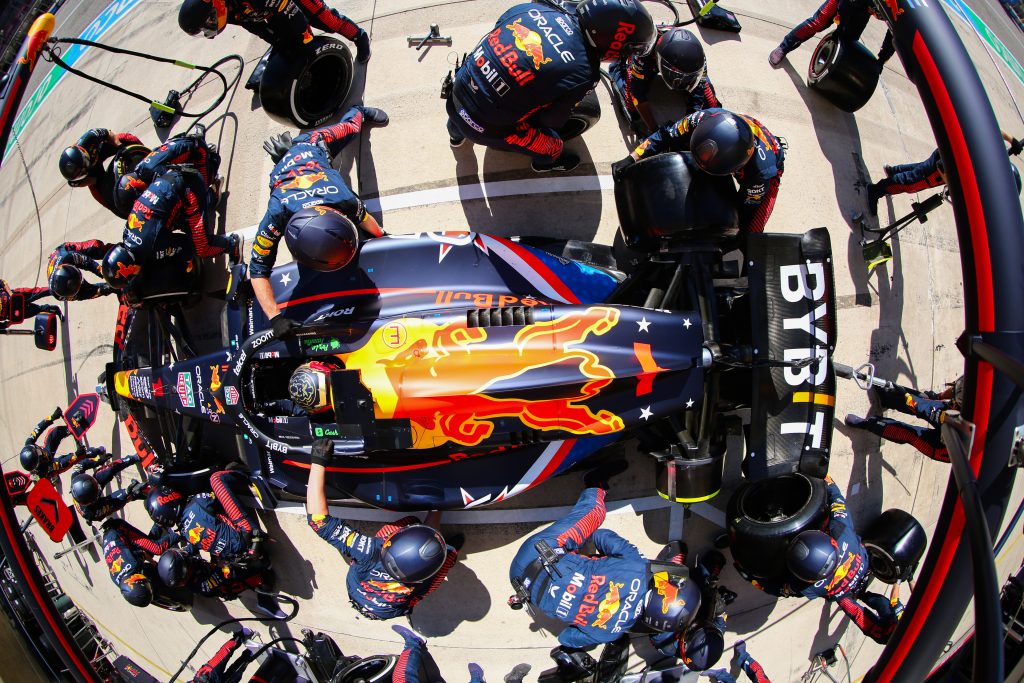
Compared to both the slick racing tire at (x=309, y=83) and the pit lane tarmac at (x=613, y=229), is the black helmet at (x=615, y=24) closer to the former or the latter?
the pit lane tarmac at (x=613, y=229)

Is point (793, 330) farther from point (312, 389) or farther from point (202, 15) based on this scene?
point (202, 15)

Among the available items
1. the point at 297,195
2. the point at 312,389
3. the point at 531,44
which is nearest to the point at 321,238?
the point at 297,195

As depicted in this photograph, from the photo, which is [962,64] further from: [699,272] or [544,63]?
[544,63]

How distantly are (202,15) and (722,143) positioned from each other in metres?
4.62

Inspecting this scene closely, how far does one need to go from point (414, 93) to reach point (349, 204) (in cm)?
221

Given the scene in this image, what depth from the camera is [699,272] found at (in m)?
4.19

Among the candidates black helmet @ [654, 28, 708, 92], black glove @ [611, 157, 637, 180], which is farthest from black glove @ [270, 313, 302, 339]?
black helmet @ [654, 28, 708, 92]

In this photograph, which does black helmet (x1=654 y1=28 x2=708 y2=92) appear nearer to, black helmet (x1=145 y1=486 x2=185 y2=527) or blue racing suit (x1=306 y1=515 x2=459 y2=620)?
blue racing suit (x1=306 y1=515 x2=459 y2=620)

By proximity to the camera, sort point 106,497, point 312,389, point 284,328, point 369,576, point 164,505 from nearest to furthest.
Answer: point 312,389 → point 284,328 → point 369,576 → point 164,505 → point 106,497

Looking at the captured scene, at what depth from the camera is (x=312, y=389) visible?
3.82 meters

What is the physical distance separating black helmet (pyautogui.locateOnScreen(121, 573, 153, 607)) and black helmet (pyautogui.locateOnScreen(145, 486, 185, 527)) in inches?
21.7

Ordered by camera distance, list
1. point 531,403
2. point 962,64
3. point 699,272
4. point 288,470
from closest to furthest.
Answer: point 962,64 → point 531,403 → point 699,272 → point 288,470

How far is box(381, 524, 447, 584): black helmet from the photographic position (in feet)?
14.1

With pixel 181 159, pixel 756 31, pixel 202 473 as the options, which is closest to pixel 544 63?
pixel 756 31
